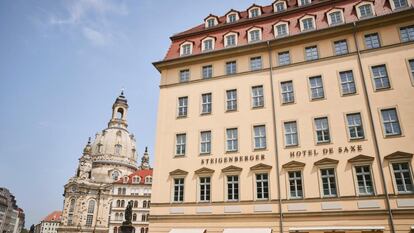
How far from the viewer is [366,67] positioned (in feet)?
73.4

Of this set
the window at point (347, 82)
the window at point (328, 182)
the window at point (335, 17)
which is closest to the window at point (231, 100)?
the window at point (347, 82)

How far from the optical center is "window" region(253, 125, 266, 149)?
23406 millimetres

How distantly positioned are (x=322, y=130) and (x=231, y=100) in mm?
7396

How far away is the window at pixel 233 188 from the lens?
22.7 meters

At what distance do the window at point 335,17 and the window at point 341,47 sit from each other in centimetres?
161

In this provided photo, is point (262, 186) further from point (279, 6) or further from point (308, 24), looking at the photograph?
point (279, 6)

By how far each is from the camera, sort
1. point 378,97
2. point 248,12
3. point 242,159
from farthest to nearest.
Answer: point 248,12, point 242,159, point 378,97

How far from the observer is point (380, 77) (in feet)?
71.9

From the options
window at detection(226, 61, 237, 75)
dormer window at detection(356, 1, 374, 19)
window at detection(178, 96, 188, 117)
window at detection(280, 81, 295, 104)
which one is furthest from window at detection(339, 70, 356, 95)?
window at detection(178, 96, 188, 117)

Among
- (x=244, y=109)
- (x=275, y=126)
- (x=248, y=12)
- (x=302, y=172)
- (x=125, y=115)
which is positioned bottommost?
(x=302, y=172)

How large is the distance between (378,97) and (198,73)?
13961 mm

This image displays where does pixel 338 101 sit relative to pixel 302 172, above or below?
above

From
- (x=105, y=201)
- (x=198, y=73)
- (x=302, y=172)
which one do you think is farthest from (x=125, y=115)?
(x=302, y=172)

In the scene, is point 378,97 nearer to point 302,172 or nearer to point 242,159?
point 302,172
